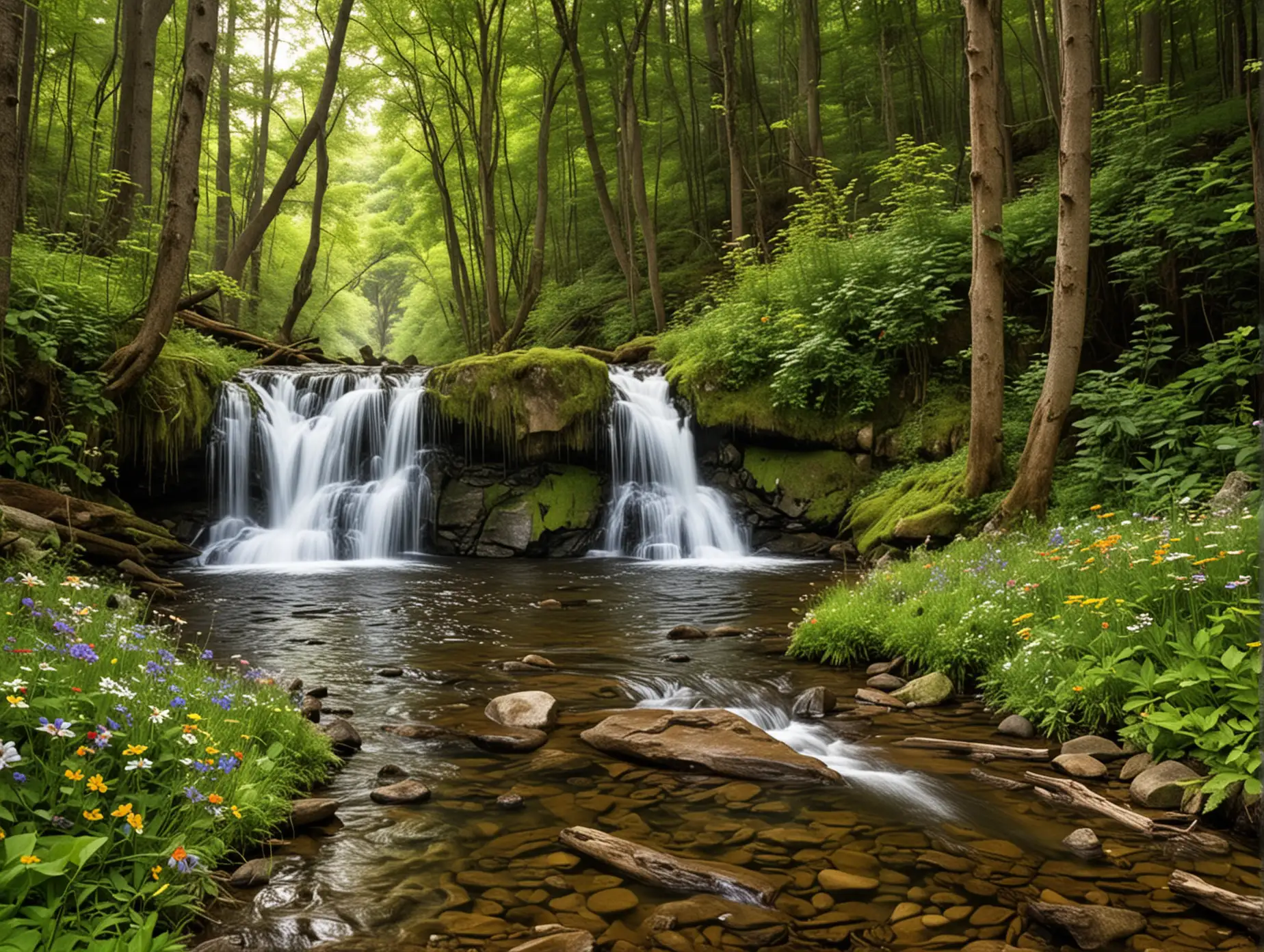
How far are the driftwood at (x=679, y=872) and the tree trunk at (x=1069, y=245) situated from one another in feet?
19.9

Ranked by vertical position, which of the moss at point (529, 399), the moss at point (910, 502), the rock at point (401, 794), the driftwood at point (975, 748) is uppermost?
the moss at point (529, 399)

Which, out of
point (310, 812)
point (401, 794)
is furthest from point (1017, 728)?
point (310, 812)

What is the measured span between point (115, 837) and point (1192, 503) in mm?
7862

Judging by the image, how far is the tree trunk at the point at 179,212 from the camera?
9672 millimetres

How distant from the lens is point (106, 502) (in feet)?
37.1

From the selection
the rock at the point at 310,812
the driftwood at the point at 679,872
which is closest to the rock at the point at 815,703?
the driftwood at the point at 679,872

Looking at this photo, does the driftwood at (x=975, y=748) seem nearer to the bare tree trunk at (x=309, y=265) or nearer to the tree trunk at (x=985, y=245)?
the tree trunk at (x=985, y=245)

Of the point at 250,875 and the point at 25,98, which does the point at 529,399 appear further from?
the point at 250,875

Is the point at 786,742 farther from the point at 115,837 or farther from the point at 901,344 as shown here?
→ the point at 901,344

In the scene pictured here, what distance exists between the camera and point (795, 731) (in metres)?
4.73

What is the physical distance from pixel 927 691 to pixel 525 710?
8.49ft

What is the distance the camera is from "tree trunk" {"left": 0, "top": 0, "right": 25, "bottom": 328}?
4234mm

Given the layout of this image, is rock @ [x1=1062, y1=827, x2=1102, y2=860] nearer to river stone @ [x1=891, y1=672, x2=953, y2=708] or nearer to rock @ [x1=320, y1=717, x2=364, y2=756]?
river stone @ [x1=891, y1=672, x2=953, y2=708]

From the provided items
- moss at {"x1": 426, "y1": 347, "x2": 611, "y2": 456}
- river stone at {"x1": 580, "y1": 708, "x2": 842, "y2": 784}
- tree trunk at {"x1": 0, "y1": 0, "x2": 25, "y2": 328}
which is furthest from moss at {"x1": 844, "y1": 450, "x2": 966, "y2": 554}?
tree trunk at {"x1": 0, "y1": 0, "x2": 25, "y2": 328}
